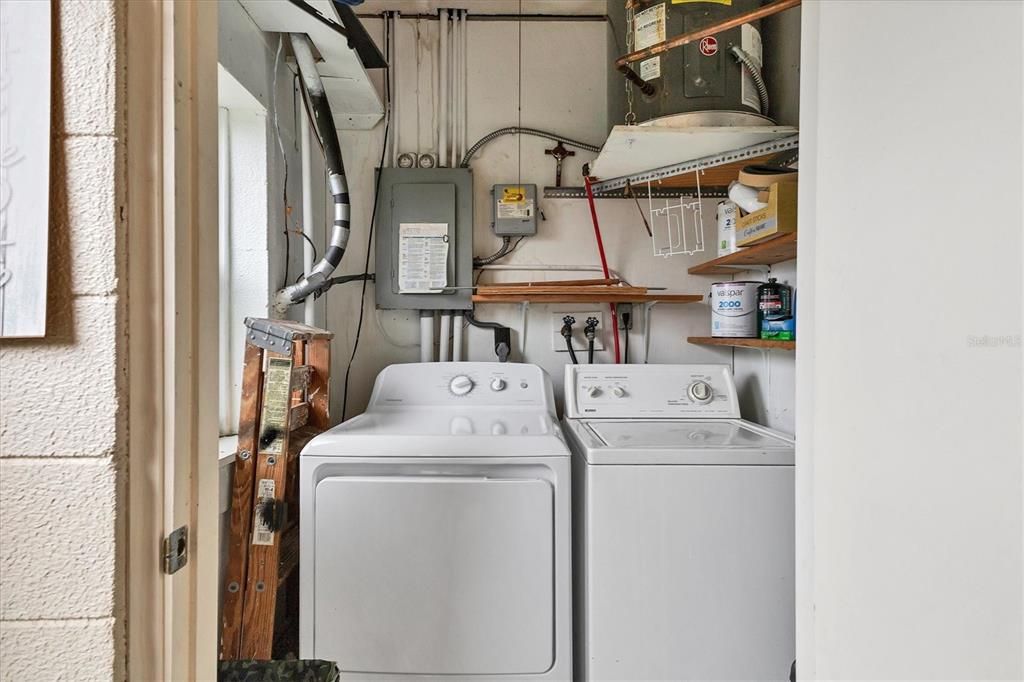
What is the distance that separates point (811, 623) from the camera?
821mm

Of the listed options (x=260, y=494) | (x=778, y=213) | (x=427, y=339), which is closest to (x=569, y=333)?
(x=427, y=339)

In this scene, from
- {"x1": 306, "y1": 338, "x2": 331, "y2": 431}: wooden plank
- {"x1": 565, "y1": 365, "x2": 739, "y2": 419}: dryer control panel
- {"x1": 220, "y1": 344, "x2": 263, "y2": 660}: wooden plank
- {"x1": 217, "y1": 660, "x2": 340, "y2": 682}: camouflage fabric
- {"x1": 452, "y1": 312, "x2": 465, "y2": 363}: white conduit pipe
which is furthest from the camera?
{"x1": 452, "y1": 312, "x2": 465, "y2": 363}: white conduit pipe

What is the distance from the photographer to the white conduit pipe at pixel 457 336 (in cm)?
199

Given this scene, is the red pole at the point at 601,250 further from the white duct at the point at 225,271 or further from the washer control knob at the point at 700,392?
the white duct at the point at 225,271

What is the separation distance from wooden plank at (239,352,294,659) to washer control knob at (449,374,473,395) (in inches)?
22.9

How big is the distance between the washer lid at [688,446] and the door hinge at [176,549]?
2.90 feet

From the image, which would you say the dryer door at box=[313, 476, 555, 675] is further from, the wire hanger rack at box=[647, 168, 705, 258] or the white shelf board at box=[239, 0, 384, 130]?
the white shelf board at box=[239, 0, 384, 130]

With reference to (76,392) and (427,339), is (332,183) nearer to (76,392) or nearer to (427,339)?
(427,339)

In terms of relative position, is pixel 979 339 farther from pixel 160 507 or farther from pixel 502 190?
pixel 502 190

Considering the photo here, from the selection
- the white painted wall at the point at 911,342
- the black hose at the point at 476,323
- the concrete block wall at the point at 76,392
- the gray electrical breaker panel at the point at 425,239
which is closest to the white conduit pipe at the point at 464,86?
the gray electrical breaker panel at the point at 425,239

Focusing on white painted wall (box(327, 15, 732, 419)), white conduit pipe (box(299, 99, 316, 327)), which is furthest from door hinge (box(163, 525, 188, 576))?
white painted wall (box(327, 15, 732, 419))

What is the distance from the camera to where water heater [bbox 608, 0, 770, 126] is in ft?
4.59

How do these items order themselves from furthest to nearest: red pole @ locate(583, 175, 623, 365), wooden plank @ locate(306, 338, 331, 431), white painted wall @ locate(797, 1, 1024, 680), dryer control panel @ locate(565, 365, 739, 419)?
red pole @ locate(583, 175, 623, 365), dryer control panel @ locate(565, 365, 739, 419), wooden plank @ locate(306, 338, 331, 431), white painted wall @ locate(797, 1, 1024, 680)


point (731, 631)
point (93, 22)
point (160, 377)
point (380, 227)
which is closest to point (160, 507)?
point (160, 377)
